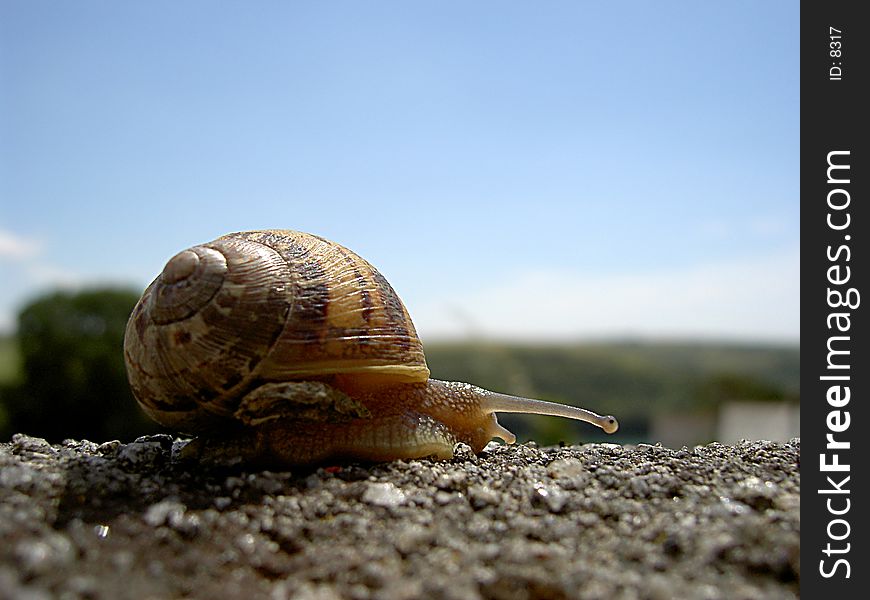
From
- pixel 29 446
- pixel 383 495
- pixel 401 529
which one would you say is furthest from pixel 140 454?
pixel 401 529

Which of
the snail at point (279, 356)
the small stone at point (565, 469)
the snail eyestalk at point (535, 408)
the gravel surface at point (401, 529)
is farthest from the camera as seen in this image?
the snail eyestalk at point (535, 408)

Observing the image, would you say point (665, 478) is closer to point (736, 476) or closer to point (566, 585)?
point (736, 476)

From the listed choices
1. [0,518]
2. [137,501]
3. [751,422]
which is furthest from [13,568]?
[751,422]

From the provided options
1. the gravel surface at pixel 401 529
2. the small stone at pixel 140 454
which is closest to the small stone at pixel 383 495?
the gravel surface at pixel 401 529

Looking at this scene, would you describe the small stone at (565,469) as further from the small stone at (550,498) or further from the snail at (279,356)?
the snail at (279,356)

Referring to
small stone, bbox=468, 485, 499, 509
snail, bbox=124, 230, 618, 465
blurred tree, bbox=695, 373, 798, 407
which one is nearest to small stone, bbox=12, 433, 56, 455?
snail, bbox=124, 230, 618, 465

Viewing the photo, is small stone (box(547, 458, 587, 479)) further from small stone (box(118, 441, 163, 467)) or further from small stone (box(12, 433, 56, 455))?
small stone (box(12, 433, 56, 455))

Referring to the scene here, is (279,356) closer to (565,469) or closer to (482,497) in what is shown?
(482,497)
